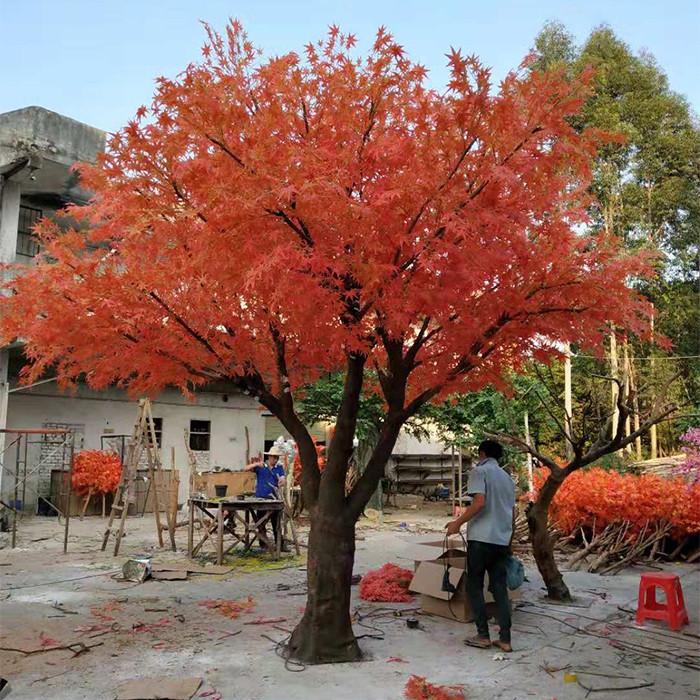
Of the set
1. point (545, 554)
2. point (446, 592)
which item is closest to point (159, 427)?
point (545, 554)

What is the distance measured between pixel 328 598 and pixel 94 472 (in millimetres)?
12416

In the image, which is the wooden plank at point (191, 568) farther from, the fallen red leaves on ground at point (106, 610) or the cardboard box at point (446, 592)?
the cardboard box at point (446, 592)

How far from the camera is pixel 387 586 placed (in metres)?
7.69

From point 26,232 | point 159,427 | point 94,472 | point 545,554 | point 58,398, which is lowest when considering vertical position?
point 545,554

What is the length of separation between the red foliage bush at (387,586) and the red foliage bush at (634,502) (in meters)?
4.05

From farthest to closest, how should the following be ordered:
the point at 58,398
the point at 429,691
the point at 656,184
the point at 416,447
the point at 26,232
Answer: the point at 416,447
the point at 656,184
the point at 58,398
the point at 26,232
the point at 429,691

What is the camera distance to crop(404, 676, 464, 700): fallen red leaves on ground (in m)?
4.52

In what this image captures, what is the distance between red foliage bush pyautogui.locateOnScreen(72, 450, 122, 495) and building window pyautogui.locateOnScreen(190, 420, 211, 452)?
387 centimetres

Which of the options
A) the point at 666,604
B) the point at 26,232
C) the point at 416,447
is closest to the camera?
the point at 666,604

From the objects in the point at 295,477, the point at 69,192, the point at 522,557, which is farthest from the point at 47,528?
the point at 522,557

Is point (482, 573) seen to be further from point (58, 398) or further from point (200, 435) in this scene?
point (200, 435)

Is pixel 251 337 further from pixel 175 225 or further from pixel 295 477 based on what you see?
pixel 295 477

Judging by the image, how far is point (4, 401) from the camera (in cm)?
1320

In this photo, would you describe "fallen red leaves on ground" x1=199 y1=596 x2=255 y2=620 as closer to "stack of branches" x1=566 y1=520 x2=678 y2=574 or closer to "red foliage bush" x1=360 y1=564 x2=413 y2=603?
"red foliage bush" x1=360 y1=564 x2=413 y2=603
